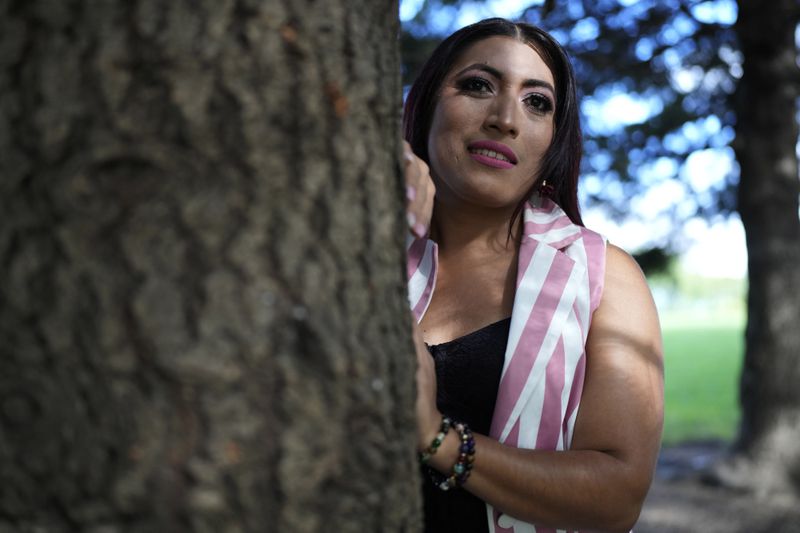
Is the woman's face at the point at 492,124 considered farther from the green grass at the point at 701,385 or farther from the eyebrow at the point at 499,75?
the green grass at the point at 701,385

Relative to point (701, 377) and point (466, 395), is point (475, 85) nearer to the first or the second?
point (466, 395)

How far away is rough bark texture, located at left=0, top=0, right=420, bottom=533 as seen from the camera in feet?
2.92

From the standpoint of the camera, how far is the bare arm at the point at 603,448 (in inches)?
62.1

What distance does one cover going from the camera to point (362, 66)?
3.47 ft

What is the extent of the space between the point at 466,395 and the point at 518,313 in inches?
9.6

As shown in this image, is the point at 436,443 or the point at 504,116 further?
the point at 504,116

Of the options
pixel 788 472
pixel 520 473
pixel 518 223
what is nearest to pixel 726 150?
pixel 788 472

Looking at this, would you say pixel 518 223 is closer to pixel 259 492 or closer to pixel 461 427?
pixel 461 427

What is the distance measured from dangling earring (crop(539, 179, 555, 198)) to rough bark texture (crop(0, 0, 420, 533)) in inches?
54.5

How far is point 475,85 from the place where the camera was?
7.14ft

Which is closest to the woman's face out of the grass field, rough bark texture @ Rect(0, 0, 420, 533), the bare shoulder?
the bare shoulder

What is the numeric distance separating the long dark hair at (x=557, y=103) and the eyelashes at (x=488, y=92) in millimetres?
63

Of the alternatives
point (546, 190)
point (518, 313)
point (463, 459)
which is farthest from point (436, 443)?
point (546, 190)

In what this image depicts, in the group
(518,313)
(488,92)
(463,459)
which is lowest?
(463,459)
